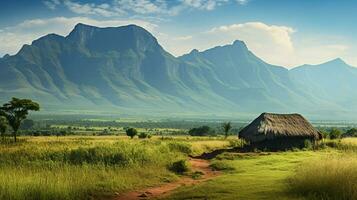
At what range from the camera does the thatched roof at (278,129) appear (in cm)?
4803

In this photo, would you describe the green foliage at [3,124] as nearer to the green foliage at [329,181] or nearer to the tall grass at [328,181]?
the tall grass at [328,181]

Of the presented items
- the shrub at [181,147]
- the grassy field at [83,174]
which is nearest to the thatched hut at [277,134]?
the shrub at [181,147]

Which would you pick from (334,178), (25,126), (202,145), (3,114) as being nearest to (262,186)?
(334,178)

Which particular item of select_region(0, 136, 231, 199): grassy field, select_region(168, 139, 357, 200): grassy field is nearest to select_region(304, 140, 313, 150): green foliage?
select_region(0, 136, 231, 199): grassy field

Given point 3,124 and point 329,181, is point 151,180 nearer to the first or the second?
point 329,181

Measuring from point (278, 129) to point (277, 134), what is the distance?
3.60 ft

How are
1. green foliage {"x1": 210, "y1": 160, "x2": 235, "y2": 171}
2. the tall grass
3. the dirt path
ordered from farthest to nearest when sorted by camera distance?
green foliage {"x1": 210, "y1": 160, "x2": 235, "y2": 171} < the dirt path < the tall grass

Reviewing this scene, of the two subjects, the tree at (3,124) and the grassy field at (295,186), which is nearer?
the grassy field at (295,186)

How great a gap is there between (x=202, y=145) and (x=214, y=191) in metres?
29.0

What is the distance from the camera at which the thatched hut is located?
48.1 metres

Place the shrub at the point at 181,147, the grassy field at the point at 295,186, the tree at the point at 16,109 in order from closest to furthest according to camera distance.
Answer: the grassy field at the point at 295,186
the shrub at the point at 181,147
the tree at the point at 16,109

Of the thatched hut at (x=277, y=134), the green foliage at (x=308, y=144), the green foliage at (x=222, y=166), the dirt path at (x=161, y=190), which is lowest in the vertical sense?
the dirt path at (x=161, y=190)

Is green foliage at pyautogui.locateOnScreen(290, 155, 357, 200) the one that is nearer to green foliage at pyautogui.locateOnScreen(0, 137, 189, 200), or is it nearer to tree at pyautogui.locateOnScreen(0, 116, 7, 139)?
green foliage at pyautogui.locateOnScreen(0, 137, 189, 200)

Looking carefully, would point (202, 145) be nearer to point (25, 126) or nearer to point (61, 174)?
point (61, 174)
